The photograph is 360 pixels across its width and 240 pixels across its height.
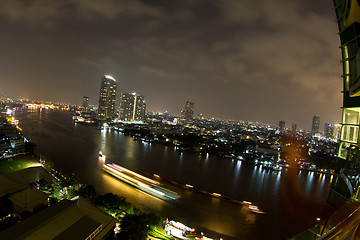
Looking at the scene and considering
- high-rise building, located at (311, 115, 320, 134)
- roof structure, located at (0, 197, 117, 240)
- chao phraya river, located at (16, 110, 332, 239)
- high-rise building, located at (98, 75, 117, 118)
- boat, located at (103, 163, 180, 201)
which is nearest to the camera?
roof structure, located at (0, 197, 117, 240)

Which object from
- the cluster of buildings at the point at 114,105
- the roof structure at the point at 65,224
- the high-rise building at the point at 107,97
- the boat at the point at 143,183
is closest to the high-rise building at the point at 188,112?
the cluster of buildings at the point at 114,105

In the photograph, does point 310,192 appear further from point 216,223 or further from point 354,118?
point 354,118

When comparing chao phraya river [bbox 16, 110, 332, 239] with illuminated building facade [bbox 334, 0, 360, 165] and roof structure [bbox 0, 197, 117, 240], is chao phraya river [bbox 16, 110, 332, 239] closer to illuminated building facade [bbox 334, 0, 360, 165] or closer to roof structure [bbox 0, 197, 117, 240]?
roof structure [bbox 0, 197, 117, 240]

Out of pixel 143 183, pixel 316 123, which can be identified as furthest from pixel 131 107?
pixel 316 123

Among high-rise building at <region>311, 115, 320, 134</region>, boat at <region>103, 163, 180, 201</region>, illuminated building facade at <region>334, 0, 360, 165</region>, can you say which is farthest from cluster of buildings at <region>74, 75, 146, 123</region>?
high-rise building at <region>311, 115, 320, 134</region>

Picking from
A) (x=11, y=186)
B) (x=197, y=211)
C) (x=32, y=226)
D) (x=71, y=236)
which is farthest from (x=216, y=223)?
(x=11, y=186)

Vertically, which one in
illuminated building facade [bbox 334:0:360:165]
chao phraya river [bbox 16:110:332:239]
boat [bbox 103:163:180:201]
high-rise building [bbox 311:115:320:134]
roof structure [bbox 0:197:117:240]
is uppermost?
high-rise building [bbox 311:115:320:134]
